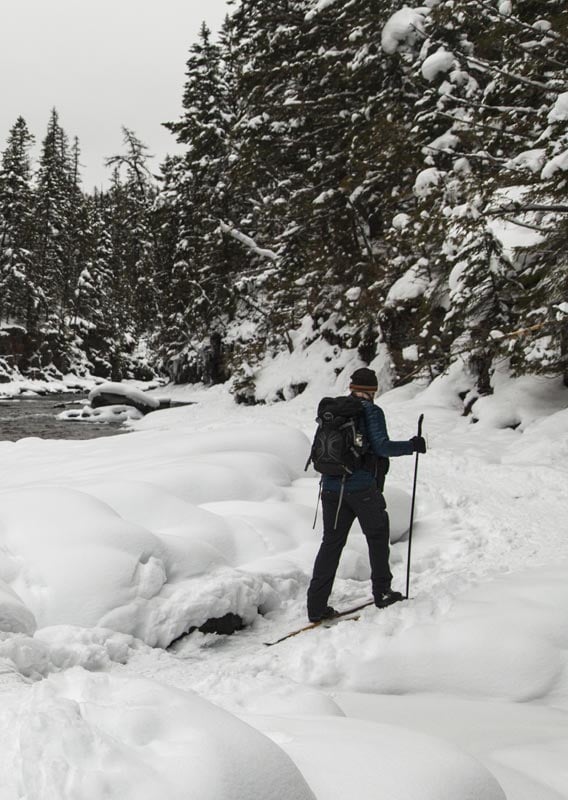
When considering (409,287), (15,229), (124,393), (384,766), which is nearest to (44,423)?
Result: (124,393)

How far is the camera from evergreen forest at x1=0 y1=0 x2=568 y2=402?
9.96 meters

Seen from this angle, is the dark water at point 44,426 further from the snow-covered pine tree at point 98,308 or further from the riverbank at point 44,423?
the snow-covered pine tree at point 98,308

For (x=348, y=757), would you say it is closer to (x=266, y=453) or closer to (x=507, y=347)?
(x=266, y=453)

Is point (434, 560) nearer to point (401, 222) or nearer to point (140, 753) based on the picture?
point (140, 753)

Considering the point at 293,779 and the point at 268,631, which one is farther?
the point at 268,631

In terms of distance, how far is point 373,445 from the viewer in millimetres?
5023

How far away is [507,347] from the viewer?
10180 millimetres

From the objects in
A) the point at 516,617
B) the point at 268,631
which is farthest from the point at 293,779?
the point at 268,631

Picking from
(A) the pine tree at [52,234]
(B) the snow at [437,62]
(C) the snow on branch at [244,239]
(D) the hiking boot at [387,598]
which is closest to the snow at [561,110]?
(B) the snow at [437,62]

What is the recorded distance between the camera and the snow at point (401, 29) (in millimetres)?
12727

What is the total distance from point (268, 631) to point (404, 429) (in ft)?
24.4

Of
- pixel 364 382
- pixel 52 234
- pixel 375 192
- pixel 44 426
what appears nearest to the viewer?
pixel 364 382

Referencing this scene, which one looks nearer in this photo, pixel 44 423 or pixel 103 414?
pixel 44 423

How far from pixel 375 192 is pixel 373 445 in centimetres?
1383
